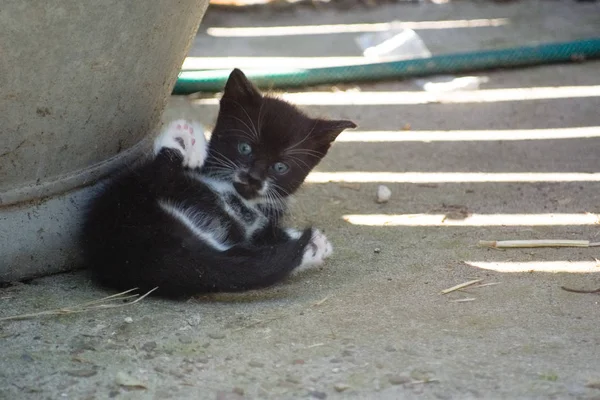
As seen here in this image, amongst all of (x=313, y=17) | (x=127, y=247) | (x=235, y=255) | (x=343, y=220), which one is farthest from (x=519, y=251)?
(x=313, y=17)

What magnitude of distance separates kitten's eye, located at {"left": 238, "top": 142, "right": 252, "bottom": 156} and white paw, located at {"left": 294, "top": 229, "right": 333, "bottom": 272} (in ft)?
1.38

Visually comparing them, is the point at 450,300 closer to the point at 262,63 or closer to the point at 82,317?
the point at 82,317

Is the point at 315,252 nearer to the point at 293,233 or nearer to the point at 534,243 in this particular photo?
the point at 293,233

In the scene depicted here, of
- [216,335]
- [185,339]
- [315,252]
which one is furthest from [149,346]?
[315,252]

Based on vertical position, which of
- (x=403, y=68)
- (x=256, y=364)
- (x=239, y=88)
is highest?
(x=239, y=88)

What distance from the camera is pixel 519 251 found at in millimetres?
3521

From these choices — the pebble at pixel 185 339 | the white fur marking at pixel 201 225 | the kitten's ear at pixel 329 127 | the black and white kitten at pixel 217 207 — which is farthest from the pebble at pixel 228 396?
the kitten's ear at pixel 329 127

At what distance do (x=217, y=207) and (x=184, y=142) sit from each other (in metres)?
0.28

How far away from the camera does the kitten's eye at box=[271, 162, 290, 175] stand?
11.8 ft

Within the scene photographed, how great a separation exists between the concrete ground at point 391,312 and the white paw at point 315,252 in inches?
2.1

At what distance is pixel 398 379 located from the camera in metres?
2.51

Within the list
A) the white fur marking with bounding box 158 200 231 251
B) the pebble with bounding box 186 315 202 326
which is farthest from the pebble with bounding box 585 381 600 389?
the white fur marking with bounding box 158 200 231 251

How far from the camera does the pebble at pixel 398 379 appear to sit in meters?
2.50

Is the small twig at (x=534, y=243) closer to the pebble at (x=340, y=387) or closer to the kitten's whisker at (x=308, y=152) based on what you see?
the kitten's whisker at (x=308, y=152)
